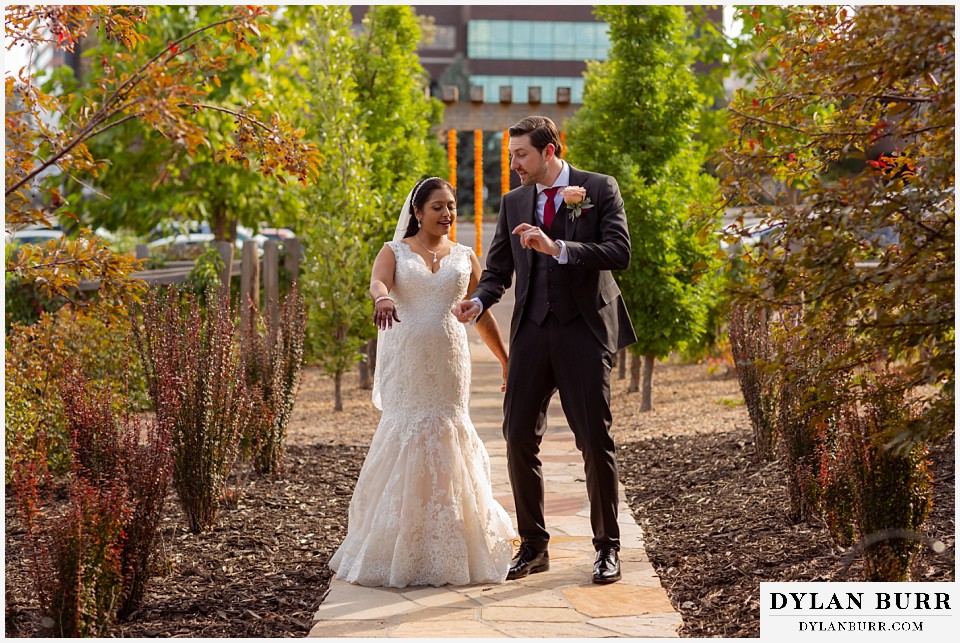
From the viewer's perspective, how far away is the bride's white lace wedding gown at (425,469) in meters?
4.82

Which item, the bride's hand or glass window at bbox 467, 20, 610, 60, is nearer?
the bride's hand

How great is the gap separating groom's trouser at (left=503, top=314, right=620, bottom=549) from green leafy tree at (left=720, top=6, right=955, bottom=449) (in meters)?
1.08

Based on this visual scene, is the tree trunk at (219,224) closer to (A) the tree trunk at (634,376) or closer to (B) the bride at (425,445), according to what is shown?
(A) the tree trunk at (634,376)

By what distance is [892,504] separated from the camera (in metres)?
4.39

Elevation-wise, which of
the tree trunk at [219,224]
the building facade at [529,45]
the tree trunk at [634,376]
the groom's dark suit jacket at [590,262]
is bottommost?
the tree trunk at [634,376]

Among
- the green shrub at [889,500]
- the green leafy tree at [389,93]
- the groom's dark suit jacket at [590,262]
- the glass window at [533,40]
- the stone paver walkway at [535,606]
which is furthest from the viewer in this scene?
the glass window at [533,40]

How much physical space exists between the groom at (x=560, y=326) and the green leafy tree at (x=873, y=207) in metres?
1.01

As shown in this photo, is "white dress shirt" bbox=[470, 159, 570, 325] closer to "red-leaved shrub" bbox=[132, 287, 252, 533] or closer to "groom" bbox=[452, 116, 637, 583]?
"groom" bbox=[452, 116, 637, 583]

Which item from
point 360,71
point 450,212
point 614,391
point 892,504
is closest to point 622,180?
point 614,391

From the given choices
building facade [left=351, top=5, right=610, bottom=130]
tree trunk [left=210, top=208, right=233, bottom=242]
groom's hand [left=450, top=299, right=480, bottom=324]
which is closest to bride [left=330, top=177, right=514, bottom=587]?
groom's hand [left=450, top=299, right=480, bottom=324]

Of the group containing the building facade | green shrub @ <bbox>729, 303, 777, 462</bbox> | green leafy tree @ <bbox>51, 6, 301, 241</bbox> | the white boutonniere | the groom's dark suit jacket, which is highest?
the building facade

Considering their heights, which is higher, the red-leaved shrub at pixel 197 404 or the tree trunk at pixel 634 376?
the red-leaved shrub at pixel 197 404

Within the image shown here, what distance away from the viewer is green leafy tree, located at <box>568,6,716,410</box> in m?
9.99

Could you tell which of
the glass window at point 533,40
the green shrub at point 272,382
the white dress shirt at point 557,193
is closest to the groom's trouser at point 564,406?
the white dress shirt at point 557,193
